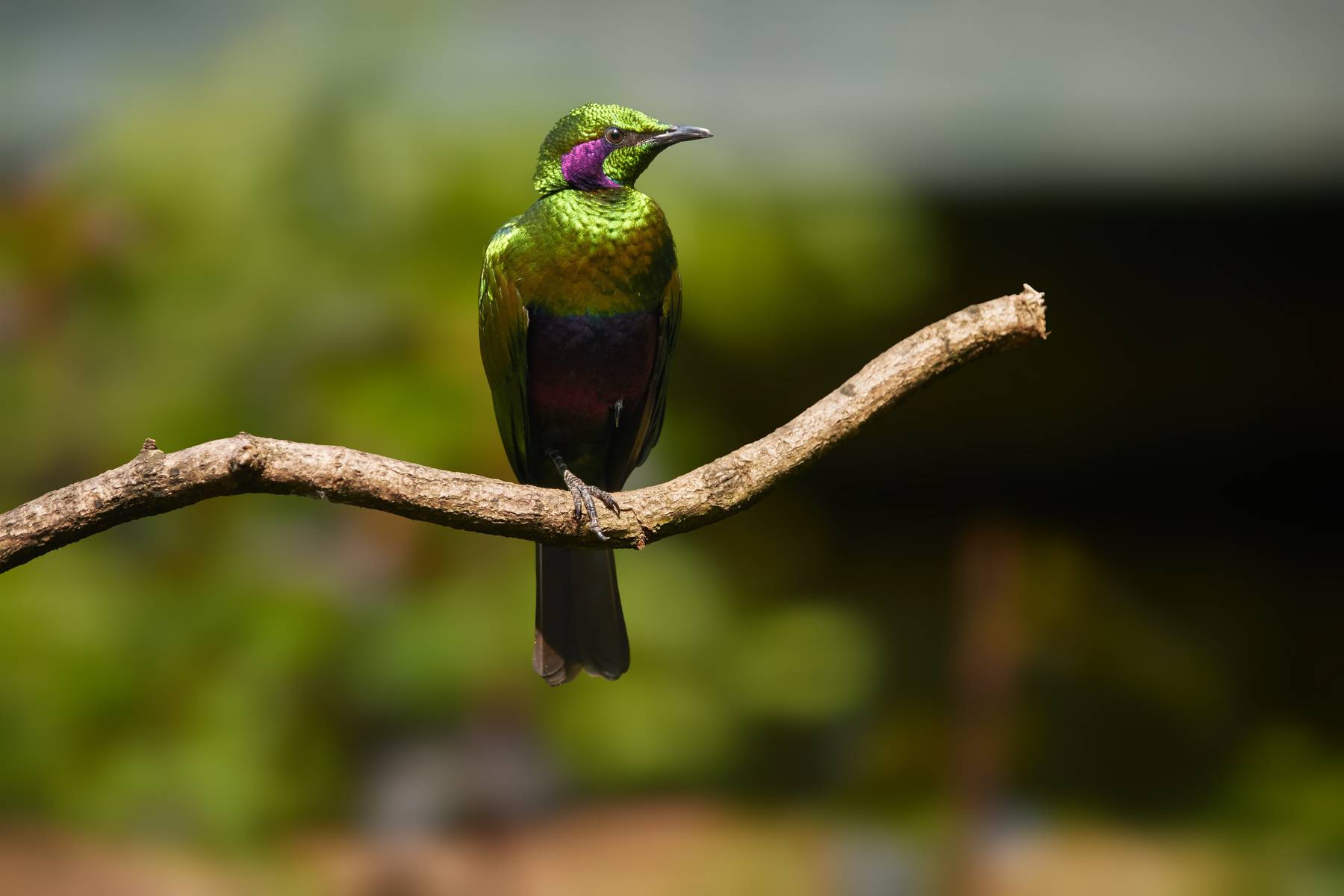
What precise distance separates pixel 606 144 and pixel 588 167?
0.04 meters

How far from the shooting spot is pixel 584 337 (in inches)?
77.8

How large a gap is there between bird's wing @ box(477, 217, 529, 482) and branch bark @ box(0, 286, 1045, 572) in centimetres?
22

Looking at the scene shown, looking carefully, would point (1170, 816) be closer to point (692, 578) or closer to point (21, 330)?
point (692, 578)

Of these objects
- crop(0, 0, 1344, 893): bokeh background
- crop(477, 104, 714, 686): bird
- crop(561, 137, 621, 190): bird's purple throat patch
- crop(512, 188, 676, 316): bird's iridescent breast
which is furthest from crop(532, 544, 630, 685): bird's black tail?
crop(0, 0, 1344, 893): bokeh background

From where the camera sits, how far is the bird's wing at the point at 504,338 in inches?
77.5

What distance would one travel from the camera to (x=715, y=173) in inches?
146

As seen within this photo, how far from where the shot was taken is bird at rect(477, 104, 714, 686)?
1.84m

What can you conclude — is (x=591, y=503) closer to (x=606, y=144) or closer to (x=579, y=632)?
(x=579, y=632)

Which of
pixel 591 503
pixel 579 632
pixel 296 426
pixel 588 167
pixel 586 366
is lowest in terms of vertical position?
pixel 579 632

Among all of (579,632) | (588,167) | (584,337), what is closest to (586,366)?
(584,337)

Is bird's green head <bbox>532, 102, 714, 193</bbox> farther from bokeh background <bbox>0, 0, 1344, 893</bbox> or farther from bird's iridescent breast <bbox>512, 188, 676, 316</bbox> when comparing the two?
bokeh background <bbox>0, 0, 1344, 893</bbox>

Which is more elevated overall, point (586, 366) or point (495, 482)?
point (586, 366)

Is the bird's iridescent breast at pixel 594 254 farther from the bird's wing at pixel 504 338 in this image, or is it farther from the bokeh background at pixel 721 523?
the bokeh background at pixel 721 523

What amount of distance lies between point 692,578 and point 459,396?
84cm
